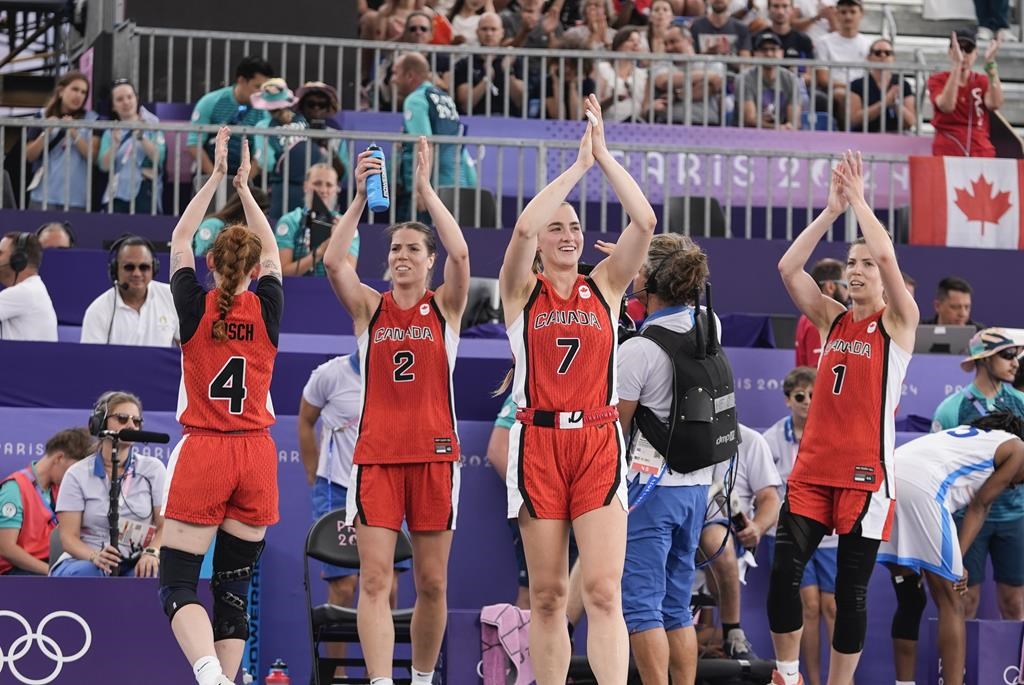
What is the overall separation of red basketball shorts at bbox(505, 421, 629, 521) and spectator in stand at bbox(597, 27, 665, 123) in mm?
8267

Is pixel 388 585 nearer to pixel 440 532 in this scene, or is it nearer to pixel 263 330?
pixel 440 532

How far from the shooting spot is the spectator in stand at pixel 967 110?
518 inches

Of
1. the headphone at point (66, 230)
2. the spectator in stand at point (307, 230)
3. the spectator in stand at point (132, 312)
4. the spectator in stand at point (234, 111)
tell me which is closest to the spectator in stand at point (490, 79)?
the spectator in stand at point (234, 111)

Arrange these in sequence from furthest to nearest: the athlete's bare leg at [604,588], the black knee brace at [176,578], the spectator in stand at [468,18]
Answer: the spectator in stand at [468,18] → the black knee brace at [176,578] → the athlete's bare leg at [604,588]

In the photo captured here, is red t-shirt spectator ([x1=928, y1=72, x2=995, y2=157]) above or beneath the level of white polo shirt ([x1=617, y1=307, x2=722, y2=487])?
above

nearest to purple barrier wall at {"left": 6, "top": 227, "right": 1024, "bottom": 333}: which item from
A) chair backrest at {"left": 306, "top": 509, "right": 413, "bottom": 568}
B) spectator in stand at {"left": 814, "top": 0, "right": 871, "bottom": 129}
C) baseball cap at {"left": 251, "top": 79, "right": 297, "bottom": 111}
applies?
baseball cap at {"left": 251, "top": 79, "right": 297, "bottom": 111}

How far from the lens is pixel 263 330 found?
6.80 metres

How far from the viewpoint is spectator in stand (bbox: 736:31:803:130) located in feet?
46.2

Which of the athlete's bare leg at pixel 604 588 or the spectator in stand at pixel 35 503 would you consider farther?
the spectator in stand at pixel 35 503

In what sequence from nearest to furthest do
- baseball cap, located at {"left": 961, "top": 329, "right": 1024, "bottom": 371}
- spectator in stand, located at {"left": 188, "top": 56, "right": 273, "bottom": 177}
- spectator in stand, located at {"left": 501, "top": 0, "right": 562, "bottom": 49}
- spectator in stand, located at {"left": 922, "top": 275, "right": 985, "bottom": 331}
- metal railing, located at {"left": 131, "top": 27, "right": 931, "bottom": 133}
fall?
1. baseball cap, located at {"left": 961, "top": 329, "right": 1024, "bottom": 371}
2. spectator in stand, located at {"left": 922, "top": 275, "right": 985, "bottom": 331}
3. spectator in stand, located at {"left": 188, "top": 56, "right": 273, "bottom": 177}
4. metal railing, located at {"left": 131, "top": 27, "right": 931, "bottom": 133}
5. spectator in stand, located at {"left": 501, "top": 0, "right": 562, "bottom": 49}

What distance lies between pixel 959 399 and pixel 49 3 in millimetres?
10119

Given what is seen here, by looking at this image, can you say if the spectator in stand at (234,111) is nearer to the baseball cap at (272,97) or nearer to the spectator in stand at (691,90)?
the baseball cap at (272,97)

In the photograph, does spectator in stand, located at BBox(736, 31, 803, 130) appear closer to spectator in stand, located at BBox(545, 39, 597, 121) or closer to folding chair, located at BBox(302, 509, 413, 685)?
spectator in stand, located at BBox(545, 39, 597, 121)

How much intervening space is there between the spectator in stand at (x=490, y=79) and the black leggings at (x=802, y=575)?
7459 mm
